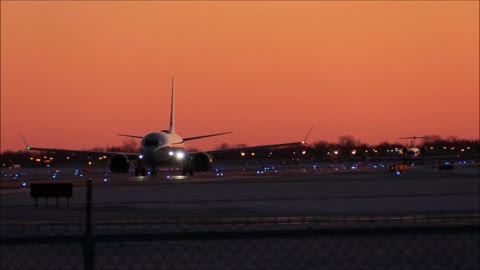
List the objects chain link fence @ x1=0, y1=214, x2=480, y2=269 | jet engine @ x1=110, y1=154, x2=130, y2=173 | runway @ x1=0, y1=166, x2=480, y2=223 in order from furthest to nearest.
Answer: jet engine @ x1=110, y1=154, x2=130, y2=173 → runway @ x1=0, y1=166, x2=480, y2=223 → chain link fence @ x1=0, y1=214, x2=480, y2=269

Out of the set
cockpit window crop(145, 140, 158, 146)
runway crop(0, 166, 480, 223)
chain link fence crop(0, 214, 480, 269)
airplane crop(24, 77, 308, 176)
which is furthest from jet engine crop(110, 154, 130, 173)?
chain link fence crop(0, 214, 480, 269)

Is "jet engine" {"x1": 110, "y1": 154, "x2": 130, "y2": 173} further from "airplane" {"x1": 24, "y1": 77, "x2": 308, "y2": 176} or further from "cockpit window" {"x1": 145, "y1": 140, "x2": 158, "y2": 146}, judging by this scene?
"cockpit window" {"x1": 145, "y1": 140, "x2": 158, "y2": 146}

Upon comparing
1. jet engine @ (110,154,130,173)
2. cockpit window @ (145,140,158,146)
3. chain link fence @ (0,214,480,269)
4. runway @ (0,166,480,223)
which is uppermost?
cockpit window @ (145,140,158,146)

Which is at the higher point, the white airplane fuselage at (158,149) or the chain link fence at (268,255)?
the white airplane fuselage at (158,149)

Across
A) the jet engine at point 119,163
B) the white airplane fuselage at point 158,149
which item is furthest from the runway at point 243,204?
the jet engine at point 119,163

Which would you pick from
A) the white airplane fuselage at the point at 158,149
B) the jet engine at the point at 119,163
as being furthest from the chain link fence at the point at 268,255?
the jet engine at the point at 119,163

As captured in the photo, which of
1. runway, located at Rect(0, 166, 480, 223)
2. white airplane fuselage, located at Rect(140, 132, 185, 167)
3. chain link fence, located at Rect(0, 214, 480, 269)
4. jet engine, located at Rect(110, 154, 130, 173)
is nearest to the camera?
chain link fence, located at Rect(0, 214, 480, 269)

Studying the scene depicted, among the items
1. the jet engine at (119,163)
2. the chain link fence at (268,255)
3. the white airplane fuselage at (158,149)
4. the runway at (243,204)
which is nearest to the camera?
the chain link fence at (268,255)

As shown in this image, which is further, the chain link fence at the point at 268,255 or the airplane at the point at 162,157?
the airplane at the point at 162,157

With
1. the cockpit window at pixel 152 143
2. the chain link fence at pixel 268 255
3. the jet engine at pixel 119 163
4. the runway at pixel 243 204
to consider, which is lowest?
the chain link fence at pixel 268 255

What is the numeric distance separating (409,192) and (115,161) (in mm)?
33086

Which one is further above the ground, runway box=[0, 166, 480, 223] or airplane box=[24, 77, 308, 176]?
airplane box=[24, 77, 308, 176]

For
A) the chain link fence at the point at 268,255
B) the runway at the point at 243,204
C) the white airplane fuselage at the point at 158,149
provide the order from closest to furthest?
the chain link fence at the point at 268,255 < the runway at the point at 243,204 < the white airplane fuselage at the point at 158,149

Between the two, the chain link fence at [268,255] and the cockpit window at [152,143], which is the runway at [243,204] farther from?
the cockpit window at [152,143]
